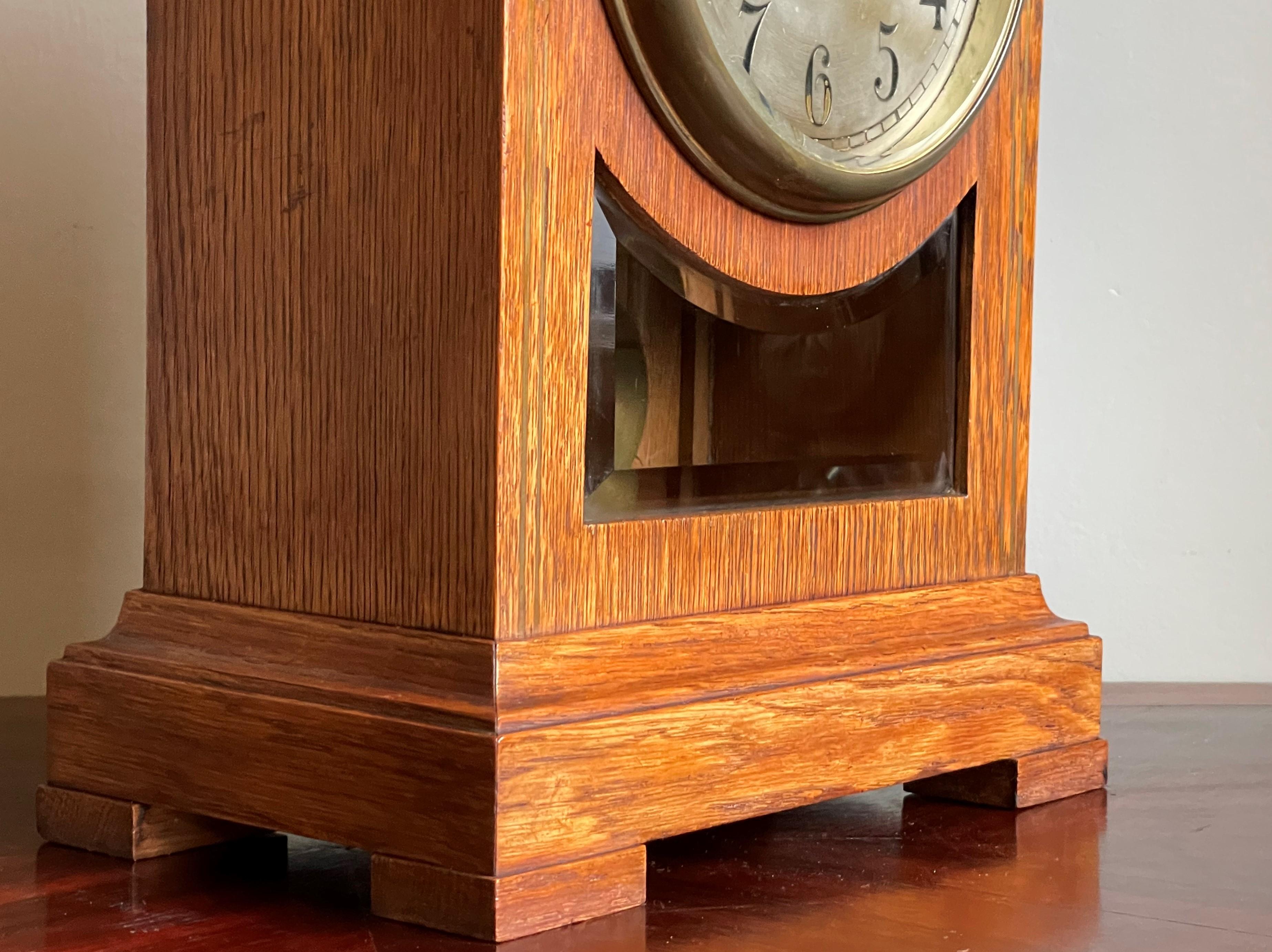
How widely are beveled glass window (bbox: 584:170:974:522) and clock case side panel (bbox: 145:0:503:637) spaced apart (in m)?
0.08

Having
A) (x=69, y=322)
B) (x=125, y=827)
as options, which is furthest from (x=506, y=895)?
(x=69, y=322)

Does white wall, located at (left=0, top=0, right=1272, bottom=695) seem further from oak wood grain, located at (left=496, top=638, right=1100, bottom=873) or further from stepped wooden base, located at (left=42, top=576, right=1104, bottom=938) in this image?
stepped wooden base, located at (left=42, top=576, right=1104, bottom=938)

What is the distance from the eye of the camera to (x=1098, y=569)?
75.3 inches

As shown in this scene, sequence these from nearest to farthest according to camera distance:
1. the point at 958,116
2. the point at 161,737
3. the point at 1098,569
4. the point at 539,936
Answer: the point at 539,936 → the point at 161,737 → the point at 958,116 → the point at 1098,569

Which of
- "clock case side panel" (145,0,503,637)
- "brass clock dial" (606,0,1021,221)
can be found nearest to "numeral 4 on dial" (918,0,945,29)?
"brass clock dial" (606,0,1021,221)

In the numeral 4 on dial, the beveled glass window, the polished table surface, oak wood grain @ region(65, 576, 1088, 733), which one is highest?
the numeral 4 on dial

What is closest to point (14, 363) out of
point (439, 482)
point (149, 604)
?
point (149, 604)

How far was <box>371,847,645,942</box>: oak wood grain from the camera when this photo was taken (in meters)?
0.87

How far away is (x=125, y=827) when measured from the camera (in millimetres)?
1040

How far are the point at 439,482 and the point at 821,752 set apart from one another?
0.29 metres

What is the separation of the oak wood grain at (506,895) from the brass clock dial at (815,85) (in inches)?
15.4

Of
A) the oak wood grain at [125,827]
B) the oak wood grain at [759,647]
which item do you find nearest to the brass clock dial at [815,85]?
the oak wood grain at [759,647]

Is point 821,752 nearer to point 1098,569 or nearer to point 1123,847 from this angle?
point 1123,847

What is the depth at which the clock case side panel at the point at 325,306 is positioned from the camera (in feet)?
3.04
